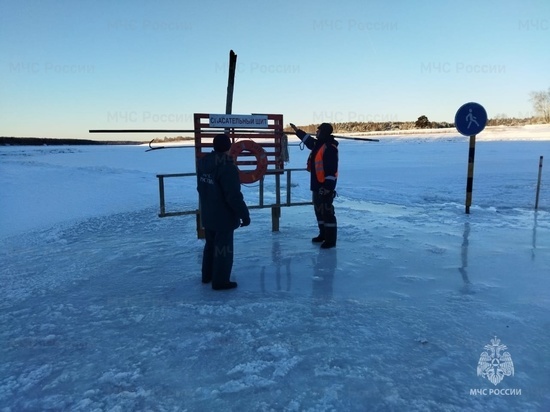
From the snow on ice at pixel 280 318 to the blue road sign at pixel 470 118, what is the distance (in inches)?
74.3

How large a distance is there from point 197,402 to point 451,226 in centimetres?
495

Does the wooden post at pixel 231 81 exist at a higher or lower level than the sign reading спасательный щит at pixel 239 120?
higher

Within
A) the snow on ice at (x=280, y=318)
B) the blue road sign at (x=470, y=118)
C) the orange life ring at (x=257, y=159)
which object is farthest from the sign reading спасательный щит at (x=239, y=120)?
the blue road sign at (x=470, y=118)

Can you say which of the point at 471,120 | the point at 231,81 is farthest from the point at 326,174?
the point at 471,120

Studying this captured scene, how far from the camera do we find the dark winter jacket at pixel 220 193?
3371 mm

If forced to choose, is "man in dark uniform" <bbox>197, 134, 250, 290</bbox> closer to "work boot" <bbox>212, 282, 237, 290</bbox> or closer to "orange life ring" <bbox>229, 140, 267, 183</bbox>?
"work boot" <bbox>212, 282, 237, 290</bbox>

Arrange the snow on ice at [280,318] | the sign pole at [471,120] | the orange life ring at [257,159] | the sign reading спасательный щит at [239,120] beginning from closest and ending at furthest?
the snow on ice at [280,318] < the sign reading спасательный щит at [239,120] < the orange life ring at [257,159] < the sign pole at [471,120]

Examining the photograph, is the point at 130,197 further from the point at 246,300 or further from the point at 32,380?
the point at 32,380

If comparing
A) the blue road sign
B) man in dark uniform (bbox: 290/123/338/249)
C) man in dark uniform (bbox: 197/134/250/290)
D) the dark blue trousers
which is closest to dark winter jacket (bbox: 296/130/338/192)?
man in dark uniform (bbox: 290/123/338/249)

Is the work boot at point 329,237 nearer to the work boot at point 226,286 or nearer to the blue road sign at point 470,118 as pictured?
the work boot at point 226,286

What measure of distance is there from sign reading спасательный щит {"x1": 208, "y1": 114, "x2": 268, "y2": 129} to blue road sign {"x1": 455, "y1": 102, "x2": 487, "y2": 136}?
396 centimetres

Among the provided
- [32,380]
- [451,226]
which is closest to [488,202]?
[451,226]

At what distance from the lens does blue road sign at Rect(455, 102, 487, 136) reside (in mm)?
7031

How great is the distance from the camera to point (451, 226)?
584 centimetres
